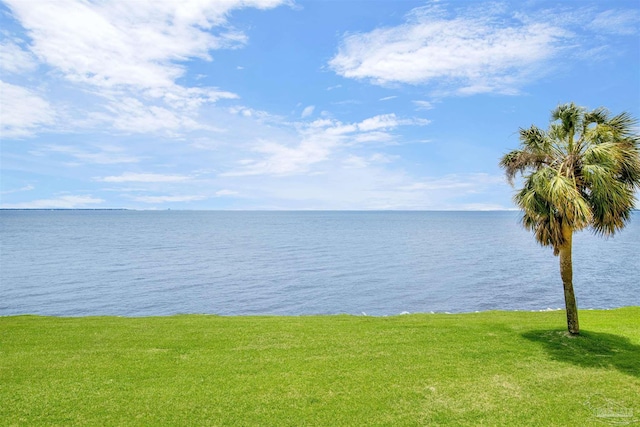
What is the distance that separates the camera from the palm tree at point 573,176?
13.0 m

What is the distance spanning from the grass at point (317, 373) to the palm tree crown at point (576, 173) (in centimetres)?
452

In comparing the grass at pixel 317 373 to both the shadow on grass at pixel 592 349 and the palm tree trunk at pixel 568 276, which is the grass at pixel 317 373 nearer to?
the shadow on grass at pixel 592 349

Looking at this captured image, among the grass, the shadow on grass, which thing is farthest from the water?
the shadow on grass

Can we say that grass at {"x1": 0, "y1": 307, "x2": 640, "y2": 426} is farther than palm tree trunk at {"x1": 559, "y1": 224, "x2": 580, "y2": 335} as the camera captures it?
No

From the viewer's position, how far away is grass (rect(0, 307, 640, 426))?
973cm

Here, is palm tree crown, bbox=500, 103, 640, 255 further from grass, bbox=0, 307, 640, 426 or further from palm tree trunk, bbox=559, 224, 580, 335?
grass, bbox=0, 307, 640, 426

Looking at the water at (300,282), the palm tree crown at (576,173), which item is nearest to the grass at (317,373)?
the palm tree crown at (576,173)

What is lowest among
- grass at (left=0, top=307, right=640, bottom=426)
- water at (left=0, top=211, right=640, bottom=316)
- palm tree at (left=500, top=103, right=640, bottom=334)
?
water at (left=0, top=211, right=640, bottom=316)

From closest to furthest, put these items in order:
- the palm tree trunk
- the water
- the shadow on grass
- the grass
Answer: the grass
the shadow on grass
the palm tree trunk
the water

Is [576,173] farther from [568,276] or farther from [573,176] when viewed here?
[568,276]

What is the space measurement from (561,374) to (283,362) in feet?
28.6

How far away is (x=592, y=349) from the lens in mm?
13984

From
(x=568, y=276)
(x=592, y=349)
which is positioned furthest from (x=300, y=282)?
(x=592, y=349)

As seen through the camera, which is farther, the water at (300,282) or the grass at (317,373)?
the water at (300,282)
